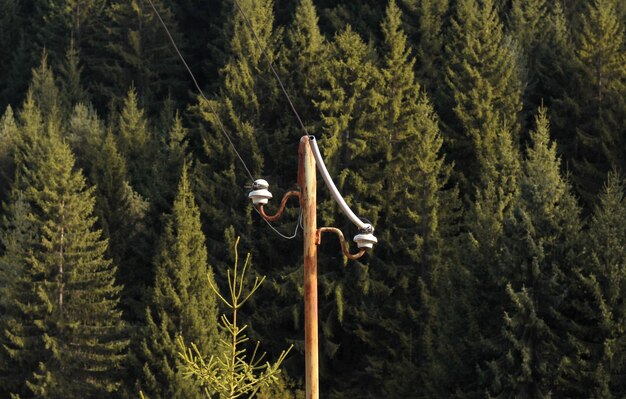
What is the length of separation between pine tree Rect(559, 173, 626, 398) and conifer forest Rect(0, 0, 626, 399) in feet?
0.24

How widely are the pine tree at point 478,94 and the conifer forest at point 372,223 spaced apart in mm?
105

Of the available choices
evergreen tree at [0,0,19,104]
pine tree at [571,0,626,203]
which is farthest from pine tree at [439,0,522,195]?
evergreen tree at [0,0,19,104]

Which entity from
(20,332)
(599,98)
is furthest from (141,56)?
(599,98)

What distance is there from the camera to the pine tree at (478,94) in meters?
45.7

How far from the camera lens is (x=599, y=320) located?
33531 mm

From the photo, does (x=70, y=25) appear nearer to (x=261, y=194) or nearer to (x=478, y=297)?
(x=478, y=297)

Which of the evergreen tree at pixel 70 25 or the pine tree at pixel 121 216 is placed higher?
the evergreen tree at pixel 70 25

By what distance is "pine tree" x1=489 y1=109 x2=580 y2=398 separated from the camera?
3325cm

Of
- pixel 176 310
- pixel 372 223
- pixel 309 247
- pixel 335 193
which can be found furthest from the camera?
pixel 372 223

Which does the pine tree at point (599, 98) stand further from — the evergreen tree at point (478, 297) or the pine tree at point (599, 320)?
the pine tree at point (599, 320)

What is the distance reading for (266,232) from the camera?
46.5 metres

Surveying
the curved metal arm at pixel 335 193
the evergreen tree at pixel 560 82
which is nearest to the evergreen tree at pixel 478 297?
the evergreen tree at pixel 560 82

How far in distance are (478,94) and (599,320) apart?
1473cm

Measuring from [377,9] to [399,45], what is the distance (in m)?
14.8
